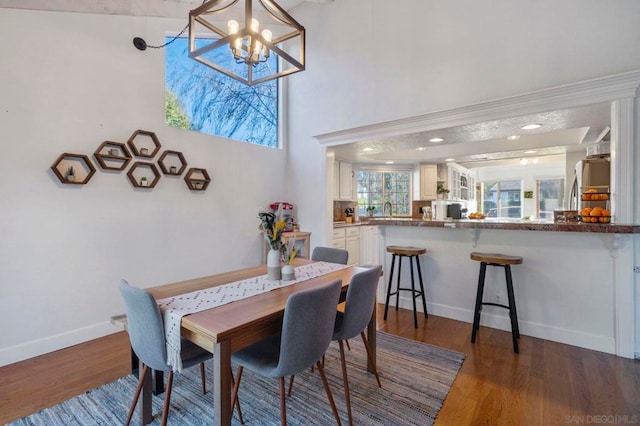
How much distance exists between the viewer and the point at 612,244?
8.42ft

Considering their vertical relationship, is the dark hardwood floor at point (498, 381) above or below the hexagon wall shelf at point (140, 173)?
below

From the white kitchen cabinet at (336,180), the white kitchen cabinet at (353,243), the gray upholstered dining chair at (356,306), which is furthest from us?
the white kitchen cabinet at (336,180)

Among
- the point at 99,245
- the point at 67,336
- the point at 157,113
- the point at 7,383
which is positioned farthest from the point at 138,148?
the point at 7,383

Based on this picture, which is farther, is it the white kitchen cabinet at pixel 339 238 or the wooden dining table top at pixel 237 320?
the white kitchen cabinet at pixel 339 238

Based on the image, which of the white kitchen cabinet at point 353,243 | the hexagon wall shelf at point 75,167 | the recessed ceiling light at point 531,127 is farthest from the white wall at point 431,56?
the hexagon wall shelf at point 75,167

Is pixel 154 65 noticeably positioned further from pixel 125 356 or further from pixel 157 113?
pixel 125 356

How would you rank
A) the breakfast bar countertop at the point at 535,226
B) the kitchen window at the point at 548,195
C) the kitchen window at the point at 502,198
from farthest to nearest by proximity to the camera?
the kitchen window at the point at 502,198 < the kitchen window at the point at 548,195 < the breakfast bar countertop at the point at 535,226

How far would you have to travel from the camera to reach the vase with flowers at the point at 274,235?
201 cm

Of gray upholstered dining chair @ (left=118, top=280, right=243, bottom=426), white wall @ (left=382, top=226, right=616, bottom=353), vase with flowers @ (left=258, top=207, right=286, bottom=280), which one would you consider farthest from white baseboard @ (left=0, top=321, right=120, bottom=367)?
white wall @ (left=382, top=226, right=616, bottom=353)

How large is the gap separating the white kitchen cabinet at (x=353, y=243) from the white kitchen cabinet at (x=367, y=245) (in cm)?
14

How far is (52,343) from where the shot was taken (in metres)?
2.68

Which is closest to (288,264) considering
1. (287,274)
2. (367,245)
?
(287,274)

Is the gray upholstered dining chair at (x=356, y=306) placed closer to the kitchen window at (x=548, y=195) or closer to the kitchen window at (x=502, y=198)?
the kitchen window at (x=502, y=198)

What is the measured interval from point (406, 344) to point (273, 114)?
150 inches
